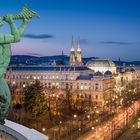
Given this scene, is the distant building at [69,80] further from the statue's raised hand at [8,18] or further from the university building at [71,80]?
the statue's raised hand at [8,18]

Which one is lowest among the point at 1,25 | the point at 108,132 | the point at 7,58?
the point at 108,132

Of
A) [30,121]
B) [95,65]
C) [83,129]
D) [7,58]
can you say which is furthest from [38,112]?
[95,65]

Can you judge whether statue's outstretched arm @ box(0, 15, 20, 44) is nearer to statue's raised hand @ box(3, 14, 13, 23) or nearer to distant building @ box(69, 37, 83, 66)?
statue's raised hand @ box(3, 14, 13, 23)

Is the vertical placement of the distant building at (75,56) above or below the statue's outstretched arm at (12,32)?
above

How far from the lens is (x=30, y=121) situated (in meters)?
52.7

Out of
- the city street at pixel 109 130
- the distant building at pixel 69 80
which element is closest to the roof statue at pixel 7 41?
the city street at pixel 109 130

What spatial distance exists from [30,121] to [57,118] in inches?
227

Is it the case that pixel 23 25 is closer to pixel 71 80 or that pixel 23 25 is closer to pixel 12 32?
pixel 12 32

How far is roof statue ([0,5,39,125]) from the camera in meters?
13.9

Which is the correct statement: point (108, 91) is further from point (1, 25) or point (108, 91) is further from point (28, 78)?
point (1, 25)

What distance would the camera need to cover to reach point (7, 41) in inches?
544

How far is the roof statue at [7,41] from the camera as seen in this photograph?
13880 millimetres

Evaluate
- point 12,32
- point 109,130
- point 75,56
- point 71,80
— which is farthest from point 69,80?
point 12,32

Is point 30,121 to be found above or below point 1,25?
below
